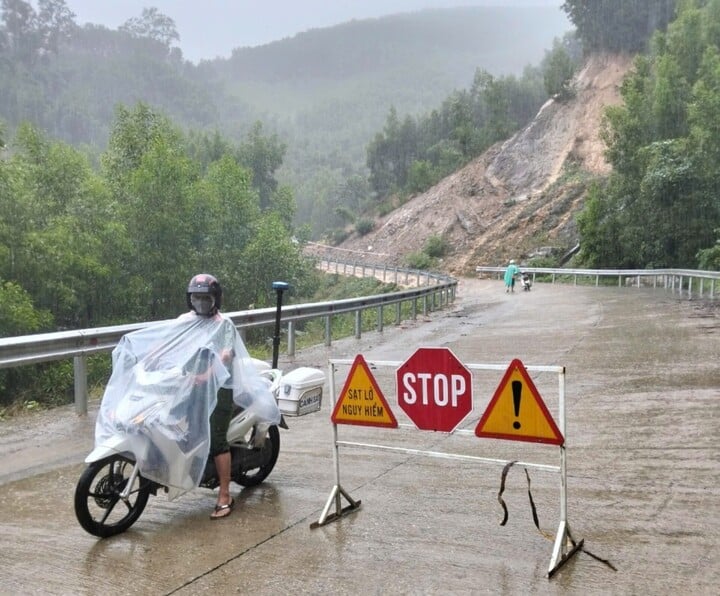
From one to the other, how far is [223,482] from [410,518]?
1.27 metres

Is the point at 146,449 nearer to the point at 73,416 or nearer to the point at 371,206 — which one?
the point at 73,416

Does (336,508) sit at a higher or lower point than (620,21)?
lower

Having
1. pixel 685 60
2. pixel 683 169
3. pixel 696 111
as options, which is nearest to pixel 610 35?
pixel 685 60

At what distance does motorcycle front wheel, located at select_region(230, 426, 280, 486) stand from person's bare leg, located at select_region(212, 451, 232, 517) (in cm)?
22

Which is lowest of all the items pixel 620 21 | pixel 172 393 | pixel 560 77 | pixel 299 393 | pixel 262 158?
pixel 299 393

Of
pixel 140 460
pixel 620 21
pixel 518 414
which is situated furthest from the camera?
pixel 620 21

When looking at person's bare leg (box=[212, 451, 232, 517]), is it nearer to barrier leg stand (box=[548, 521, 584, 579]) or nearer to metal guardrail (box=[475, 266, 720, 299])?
barrier leg stand (box=[548, 521, 584, 579])

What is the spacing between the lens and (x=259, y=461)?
5656mm

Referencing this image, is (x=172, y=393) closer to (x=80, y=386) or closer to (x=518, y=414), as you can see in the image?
(x=518, y=414)

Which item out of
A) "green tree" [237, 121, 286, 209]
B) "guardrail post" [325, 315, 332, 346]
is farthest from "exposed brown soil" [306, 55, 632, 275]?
"guardrail post" [325, 315, 332, 346]

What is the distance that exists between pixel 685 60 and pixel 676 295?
18.4 metres

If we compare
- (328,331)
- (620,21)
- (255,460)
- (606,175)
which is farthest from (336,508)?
(620,21)

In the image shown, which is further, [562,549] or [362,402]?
[362,402]

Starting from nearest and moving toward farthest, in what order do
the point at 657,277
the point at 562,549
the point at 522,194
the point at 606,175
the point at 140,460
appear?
the point at 562,549 → the point at 140,460 → the point at 657,277 → the point at 606,175 → the point at 522,194
